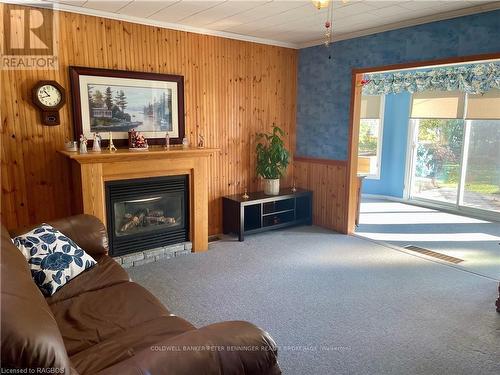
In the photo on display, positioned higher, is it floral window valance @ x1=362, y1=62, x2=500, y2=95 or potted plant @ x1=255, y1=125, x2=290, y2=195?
floral window valance @ x1=362, y1=62, x2=500, y2=95

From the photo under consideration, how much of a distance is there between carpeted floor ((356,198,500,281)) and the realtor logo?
13.1ft

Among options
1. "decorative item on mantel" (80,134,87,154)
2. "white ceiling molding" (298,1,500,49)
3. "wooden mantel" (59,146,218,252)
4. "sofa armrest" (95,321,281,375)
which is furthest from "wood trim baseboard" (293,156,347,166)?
"sofa armrest" (95,321,281,375)

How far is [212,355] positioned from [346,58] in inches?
160

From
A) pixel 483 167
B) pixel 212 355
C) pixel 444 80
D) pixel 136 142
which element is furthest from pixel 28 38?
pixel 483 167

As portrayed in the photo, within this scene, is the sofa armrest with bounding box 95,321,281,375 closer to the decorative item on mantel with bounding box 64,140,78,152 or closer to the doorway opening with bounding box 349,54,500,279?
the decorative item on mantel with bounding box 64,140,78,152

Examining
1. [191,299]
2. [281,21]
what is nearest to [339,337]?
[191,299]

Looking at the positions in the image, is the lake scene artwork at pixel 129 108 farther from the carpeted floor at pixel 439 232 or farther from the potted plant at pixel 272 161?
the carpeted floor at pixel 439 232

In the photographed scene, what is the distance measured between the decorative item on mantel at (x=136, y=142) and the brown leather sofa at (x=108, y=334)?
1.64 meters

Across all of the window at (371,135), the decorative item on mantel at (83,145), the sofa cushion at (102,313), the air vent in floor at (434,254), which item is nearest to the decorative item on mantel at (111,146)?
the decorative item on mantel at (83,145)

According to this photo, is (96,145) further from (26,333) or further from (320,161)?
(320,161)

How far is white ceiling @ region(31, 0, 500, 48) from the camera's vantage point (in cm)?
322

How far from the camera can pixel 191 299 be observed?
2953 mm

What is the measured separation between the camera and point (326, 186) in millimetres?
4918

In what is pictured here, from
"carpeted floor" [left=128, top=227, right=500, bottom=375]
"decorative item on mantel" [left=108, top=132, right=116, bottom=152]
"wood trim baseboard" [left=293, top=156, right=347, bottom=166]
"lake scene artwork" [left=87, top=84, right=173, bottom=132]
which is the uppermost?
"lake scene artwork" [left=87, top=84, right=173, bottom=132]
